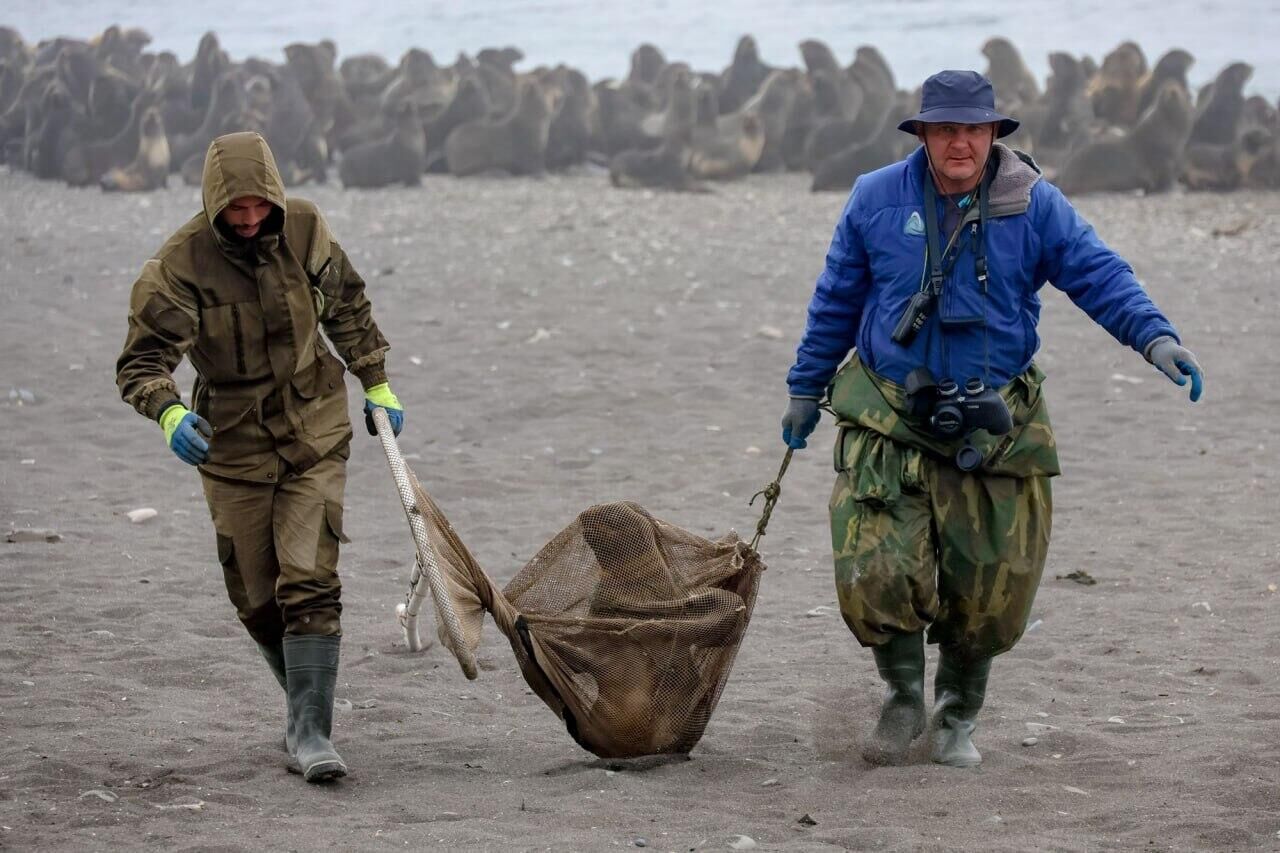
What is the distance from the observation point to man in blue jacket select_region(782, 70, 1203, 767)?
4375 millimetres

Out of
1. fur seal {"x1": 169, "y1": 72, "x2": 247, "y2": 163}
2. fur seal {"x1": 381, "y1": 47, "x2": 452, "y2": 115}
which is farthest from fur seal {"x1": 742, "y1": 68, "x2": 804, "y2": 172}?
fur seal {"x1": 169, "y1": 72, "x2": 247, "y2": 163}

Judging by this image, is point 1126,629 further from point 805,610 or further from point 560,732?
point 560,732

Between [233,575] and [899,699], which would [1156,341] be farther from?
[233,575]

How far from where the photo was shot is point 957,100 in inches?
172

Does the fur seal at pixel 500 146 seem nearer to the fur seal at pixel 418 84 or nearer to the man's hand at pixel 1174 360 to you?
the fur seal at pixel 418 84

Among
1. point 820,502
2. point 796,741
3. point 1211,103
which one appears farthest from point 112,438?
point 1211,103

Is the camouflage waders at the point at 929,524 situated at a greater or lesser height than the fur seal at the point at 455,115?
greater

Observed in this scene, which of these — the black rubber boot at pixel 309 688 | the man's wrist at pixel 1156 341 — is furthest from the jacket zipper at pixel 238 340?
the man's wrist at pixel 1156 341

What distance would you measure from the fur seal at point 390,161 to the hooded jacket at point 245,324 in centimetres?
1532

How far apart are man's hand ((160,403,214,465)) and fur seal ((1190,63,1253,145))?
16.1 meters

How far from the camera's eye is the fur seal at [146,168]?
19.9m

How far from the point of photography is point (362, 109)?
2444cm

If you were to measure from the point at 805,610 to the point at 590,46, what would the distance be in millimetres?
63845

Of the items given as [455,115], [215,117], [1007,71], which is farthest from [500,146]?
[1007,71]
